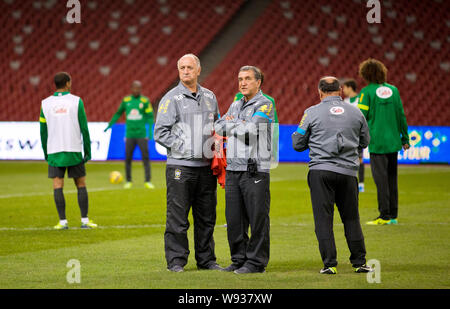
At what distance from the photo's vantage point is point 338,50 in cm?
2695

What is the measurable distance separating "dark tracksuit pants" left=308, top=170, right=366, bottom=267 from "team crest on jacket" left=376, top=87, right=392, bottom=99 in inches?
162

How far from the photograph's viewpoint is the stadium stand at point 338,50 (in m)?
25.7

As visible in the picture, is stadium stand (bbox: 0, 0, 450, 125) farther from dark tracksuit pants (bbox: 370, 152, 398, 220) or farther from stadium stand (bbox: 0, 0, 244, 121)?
dark tracksuit pants (bbox: 370, 152, 398, 220)

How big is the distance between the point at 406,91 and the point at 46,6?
47.9ft

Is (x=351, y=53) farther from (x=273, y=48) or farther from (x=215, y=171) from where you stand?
(x=215, y=171)

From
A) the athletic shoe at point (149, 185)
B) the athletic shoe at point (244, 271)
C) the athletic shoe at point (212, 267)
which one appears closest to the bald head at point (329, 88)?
the athletic shoe at point (244, 271)

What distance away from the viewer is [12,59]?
2877 cm

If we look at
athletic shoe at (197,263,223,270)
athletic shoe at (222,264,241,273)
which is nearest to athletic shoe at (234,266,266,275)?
athletic shoe at (222,264,241,273)

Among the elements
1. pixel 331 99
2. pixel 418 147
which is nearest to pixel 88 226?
pixel 331 99

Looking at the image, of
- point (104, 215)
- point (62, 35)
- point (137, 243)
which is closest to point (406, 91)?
point (62, 35)

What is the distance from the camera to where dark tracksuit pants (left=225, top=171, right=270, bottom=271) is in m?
7.03

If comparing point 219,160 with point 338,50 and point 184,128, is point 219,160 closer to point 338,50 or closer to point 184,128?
point 184,128

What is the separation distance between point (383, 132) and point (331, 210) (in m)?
3.99

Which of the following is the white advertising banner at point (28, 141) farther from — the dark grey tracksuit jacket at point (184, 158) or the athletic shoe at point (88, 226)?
the dark grey tracksuit jacket at point (184, 158)
